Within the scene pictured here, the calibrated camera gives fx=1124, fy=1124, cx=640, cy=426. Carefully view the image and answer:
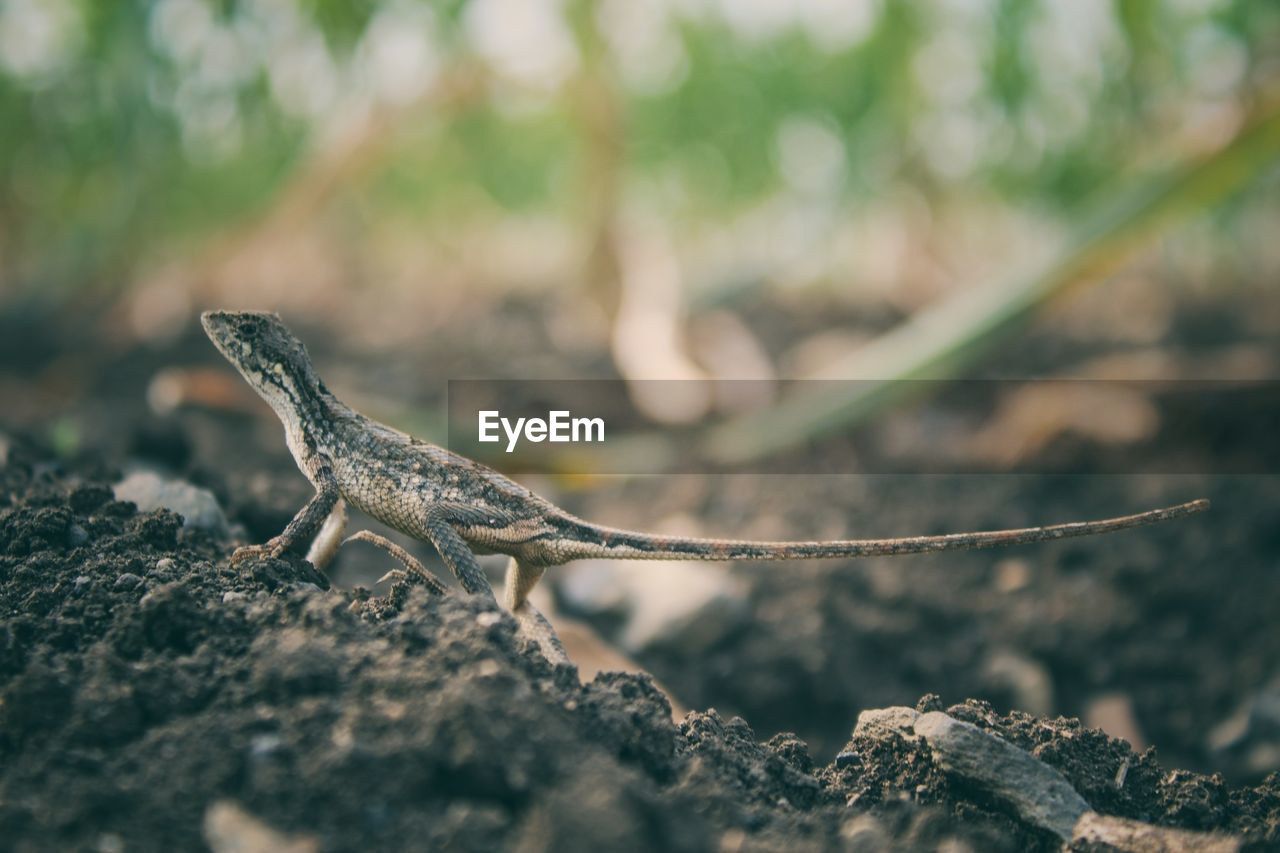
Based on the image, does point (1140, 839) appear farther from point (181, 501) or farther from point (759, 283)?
point (759, 283)

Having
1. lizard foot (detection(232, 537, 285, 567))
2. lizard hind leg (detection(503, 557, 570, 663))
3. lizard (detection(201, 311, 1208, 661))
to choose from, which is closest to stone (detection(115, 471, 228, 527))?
lizard (detection(201, 311, 1208, 661))

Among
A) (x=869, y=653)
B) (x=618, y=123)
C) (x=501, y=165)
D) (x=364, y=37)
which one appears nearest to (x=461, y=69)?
(x=364, y=37)

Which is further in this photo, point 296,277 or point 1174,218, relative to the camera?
point 296,277

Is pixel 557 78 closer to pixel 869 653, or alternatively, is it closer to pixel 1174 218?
pixel 1174 218

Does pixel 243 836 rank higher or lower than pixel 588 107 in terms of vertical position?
lower

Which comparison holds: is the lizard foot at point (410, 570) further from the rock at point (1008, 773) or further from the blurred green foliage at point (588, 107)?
the blurred green foliage at point (588, 107)

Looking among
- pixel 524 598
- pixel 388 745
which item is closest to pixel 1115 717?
pixel 524 598
